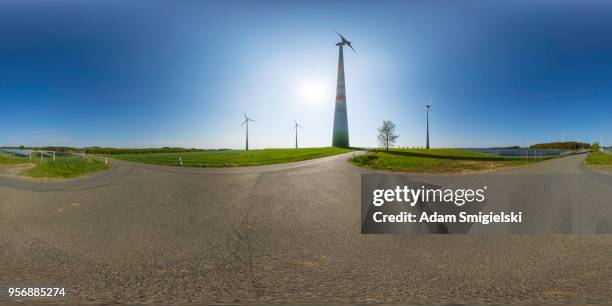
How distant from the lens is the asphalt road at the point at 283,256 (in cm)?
350

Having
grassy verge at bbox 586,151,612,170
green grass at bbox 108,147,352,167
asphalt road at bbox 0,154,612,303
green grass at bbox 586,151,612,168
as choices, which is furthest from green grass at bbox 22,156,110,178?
green grass at bbox 586,151,612,168

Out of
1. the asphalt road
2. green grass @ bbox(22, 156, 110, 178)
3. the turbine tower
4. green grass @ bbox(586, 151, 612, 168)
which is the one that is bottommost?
the asphalt road

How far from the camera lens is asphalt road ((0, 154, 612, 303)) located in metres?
3.50

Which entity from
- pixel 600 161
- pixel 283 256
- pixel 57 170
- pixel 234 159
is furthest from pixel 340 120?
pixel 283 256

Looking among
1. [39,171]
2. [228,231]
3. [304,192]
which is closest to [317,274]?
[228,231]

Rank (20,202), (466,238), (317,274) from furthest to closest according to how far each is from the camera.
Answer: (20,202), (466,238), (317,274)

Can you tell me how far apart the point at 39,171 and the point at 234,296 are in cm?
2125

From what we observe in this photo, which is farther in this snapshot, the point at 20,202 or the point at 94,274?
the point at 20,202

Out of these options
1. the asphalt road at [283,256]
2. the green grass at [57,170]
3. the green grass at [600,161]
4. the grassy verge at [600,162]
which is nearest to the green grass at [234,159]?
the green grass at [57,170]

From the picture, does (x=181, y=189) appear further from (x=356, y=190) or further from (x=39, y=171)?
(x=39, y=171)

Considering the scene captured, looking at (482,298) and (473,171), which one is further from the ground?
(473,171)

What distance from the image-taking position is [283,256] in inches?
183

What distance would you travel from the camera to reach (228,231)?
19.7 ft

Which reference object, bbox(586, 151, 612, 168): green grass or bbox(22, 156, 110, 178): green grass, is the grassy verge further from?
bbox(22, 156, 110, 178): green grass
